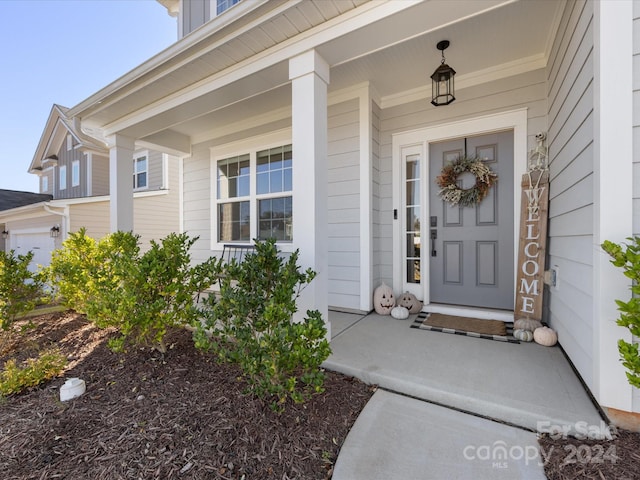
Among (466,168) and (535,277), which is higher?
(466,168)

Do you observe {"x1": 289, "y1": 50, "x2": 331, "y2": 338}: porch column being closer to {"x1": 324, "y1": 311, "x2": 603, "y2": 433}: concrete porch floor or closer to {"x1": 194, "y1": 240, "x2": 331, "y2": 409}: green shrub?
{"x1": 194, "y1": 240, "x2": 331, "y2": 409}: green shrub

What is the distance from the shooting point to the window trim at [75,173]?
951cm

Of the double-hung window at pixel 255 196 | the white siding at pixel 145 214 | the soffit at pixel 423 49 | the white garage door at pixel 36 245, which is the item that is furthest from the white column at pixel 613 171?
the white garage door at pixel 36 245

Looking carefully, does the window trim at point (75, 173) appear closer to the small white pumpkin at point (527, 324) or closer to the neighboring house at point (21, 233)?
the neighboring house at point (21, 233)

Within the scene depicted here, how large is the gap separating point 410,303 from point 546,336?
1223 mm

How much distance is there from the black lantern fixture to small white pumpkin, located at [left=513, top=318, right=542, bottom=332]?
2.20 metres

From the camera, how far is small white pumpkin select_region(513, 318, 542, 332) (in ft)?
8.08

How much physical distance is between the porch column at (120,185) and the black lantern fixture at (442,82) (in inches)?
160

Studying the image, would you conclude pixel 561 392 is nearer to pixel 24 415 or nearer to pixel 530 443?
pixel 530 443

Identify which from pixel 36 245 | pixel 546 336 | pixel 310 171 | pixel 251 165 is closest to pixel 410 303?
pixel 546 336

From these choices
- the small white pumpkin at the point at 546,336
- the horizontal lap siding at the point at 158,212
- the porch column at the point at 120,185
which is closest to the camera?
the small white pumpkin at the point at 546,336

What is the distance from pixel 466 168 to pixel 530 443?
8.29 ft

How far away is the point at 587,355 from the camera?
1.63 meters

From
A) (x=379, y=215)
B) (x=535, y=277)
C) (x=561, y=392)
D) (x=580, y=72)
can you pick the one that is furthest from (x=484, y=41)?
(x=561, y=392)
